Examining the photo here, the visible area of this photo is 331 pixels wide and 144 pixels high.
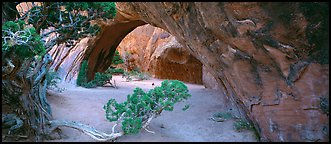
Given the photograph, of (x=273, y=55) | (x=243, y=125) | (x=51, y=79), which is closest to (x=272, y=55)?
(x=273, y=55)

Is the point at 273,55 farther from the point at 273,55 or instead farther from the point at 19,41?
the point at 19,41

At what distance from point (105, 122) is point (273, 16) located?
3407 millimetres

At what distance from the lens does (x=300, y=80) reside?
137 inches

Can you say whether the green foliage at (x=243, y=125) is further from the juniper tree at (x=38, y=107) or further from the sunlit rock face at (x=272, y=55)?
the juniper tree at (x=38, y=107)

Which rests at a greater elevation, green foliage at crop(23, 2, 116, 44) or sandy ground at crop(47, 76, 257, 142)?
green foliage at crop(23, 2, 116, 44)

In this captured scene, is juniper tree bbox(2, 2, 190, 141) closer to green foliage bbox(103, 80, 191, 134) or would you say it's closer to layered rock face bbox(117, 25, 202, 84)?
green foliage bbox(103, 80, 191, 134)

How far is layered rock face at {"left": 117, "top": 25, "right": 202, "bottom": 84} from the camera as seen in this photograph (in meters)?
14.2

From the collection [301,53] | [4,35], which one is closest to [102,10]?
[4,35]

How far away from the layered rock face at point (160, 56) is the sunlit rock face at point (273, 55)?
375 inches

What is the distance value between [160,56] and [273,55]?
37.7ft

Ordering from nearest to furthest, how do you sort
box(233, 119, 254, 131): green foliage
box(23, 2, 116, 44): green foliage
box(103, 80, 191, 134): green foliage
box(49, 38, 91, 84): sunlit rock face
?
box(23, 2, 116, 44): green foliage < box(103, 80, 191, 134): green foliage < box(233, 119, 254, 131): green foliage < box(49, 38, 91, 84): sunlit rock face

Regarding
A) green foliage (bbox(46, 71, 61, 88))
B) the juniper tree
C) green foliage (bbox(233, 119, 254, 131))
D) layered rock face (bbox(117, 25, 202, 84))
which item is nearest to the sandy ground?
green foliage (bbox(233, 119, 254, 131))

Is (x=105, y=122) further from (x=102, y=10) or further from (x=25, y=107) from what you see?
(x=102, y=10)

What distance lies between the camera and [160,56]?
1490cm
